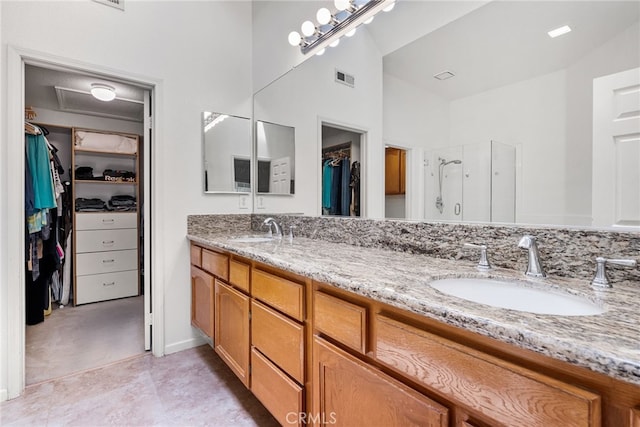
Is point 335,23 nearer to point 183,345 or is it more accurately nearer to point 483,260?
point 483,260

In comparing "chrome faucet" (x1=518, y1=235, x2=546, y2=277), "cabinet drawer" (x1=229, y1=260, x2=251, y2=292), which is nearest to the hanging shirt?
"cabinet drawer" (x1=229, y1=260, x2=251, y2=292)

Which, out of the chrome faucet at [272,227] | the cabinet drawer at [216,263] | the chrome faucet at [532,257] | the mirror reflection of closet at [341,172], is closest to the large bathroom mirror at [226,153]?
the chrome faucet at [272,227]

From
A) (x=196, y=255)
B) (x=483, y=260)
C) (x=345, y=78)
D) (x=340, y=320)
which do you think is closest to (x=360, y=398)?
(x=340, y=320)

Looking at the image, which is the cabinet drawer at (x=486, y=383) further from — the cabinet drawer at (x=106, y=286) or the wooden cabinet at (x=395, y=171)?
the cabinet drawer at (x=106, y=286)

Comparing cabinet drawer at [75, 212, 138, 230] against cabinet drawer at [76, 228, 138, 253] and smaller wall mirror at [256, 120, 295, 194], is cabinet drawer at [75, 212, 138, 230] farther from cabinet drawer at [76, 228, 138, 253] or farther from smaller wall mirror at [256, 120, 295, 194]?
smaller wall mirror at [256, 120, 295, 194]

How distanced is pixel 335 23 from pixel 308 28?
23 cm

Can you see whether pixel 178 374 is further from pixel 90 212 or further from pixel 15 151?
pixel 90 212

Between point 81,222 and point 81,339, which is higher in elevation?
point 81,222

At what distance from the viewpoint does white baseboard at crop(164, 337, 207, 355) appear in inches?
84.4

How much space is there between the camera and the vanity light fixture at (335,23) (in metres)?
1.62

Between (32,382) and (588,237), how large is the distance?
9.36ft

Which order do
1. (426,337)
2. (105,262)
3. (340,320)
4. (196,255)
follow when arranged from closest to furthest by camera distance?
(426,337), (340,320), (196,255), (105,262)

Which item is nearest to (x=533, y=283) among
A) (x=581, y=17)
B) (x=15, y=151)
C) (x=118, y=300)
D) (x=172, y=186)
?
(x=581, y=17)

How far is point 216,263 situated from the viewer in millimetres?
1777
